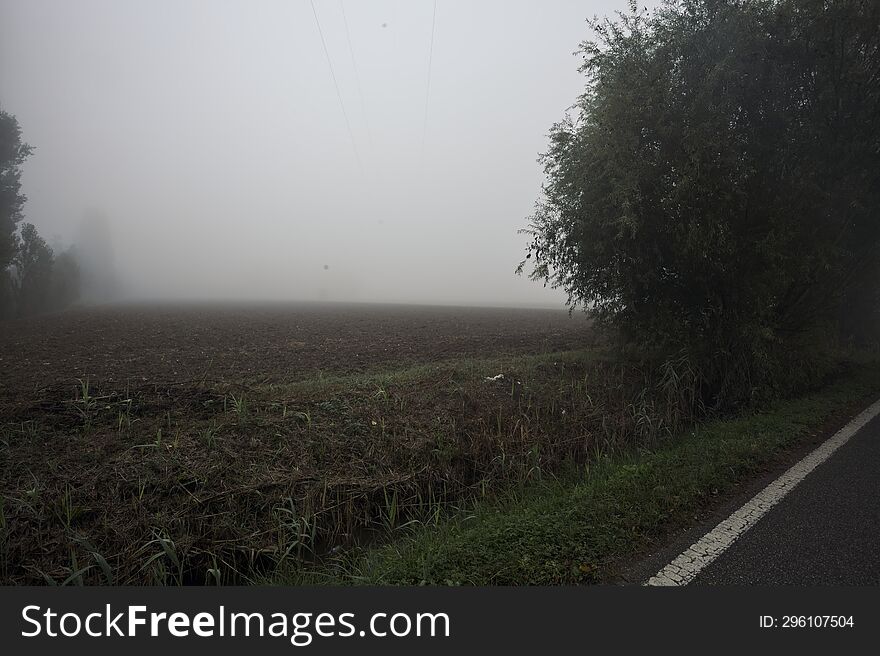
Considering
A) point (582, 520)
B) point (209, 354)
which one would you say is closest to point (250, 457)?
point (582, 520)

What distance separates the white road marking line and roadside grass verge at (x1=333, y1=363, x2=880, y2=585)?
234mm

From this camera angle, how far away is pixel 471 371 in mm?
7996

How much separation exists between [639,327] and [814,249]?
11.2ft

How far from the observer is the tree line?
69.5 feet

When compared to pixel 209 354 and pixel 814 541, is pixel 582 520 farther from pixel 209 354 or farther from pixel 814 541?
pixel 209 354

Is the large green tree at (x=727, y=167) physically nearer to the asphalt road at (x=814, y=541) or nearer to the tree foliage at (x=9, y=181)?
the asphalt road at (x=814, y=541)

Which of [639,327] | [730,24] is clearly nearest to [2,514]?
[639,327]

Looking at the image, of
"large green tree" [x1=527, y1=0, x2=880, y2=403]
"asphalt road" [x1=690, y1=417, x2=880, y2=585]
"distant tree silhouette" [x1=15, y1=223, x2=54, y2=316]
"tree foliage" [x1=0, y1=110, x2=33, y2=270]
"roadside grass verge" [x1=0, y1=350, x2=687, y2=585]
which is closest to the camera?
"asphalt road" [x1=690, y1=417, x2=880, y2=585]

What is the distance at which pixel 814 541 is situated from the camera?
272cm

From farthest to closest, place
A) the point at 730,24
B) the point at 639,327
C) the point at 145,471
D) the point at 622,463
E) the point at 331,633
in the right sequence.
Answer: the point at 639,327 < the point at 730,24 < the point at 622,463 < the point at 145,471 < the point at 331,633

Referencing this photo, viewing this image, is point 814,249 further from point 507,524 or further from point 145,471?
point 145,471

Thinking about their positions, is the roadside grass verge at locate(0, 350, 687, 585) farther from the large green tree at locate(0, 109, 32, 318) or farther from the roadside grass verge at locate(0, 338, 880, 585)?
the large green tree at locate(0, 109, 32, 318)

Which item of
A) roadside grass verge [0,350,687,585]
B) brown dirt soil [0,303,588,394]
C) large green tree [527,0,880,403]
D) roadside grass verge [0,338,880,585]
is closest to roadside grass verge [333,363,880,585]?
roadside grass verge [0,338,880,585]

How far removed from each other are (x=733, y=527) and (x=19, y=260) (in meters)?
42.9
